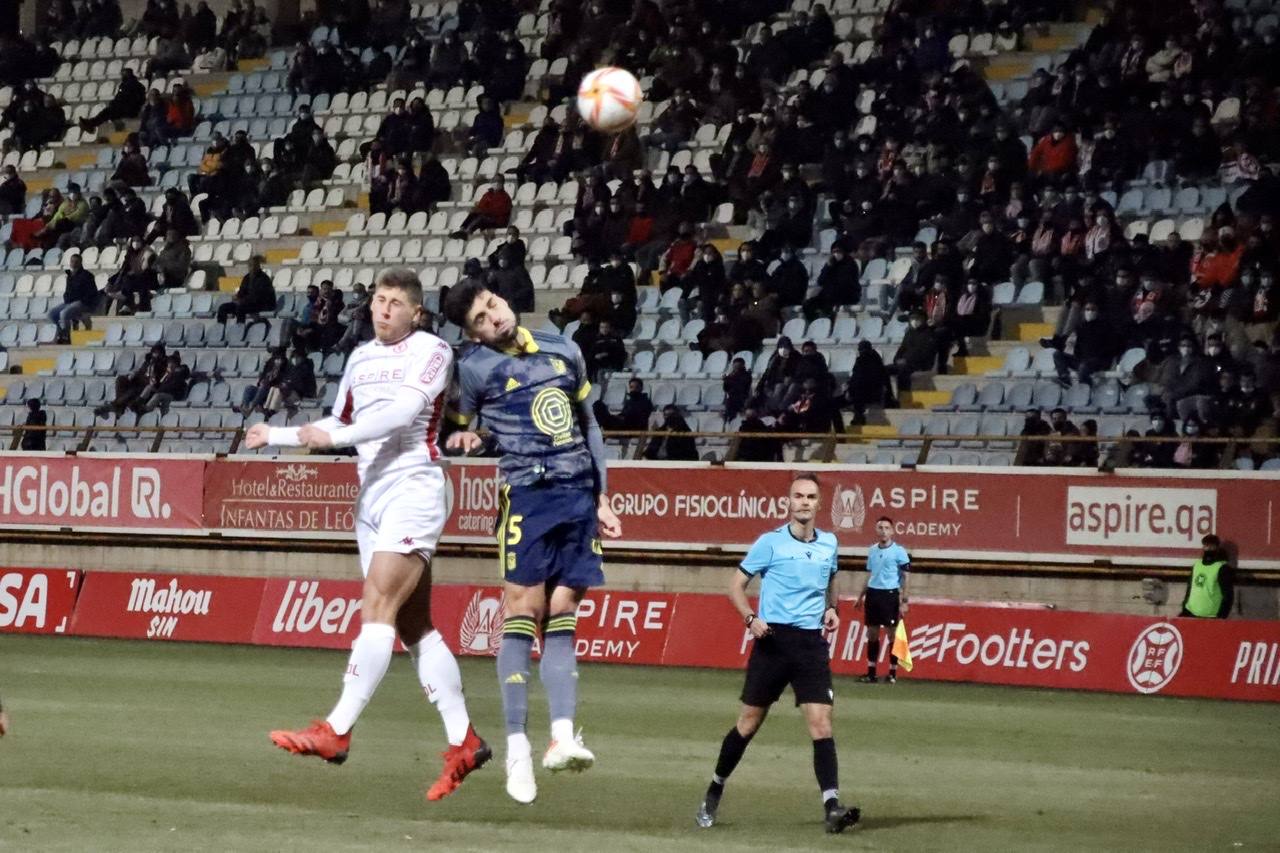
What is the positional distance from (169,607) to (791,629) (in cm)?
1778

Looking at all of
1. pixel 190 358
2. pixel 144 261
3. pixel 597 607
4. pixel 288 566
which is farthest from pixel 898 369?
pixel 144 261

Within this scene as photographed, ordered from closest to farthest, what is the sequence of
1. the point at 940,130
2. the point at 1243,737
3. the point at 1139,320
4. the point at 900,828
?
the point at 900,828 < the point at 1243,737 < the point at 1139,320 < the point at 940,130

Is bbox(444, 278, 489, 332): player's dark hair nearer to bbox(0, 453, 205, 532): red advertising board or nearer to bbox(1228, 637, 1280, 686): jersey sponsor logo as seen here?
bbox(1228, 637, 1280, 686): jersey sponsor logo

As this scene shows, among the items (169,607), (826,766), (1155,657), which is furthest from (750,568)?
(169,607)

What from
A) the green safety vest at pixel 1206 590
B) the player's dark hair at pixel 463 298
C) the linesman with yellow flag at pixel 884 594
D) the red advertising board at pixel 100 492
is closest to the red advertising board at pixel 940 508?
the green safety vest at pixel 1206 590

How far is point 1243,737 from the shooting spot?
16797mm

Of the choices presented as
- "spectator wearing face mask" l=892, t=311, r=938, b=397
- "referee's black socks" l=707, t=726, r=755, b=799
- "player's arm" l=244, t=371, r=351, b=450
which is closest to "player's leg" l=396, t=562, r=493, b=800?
"player's arm" l=244, t=371, r=351, b=450

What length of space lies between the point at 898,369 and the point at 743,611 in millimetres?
15331

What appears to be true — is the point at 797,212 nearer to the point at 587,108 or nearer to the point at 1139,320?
the point at 1139,320

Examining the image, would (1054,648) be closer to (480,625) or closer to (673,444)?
(673,444)

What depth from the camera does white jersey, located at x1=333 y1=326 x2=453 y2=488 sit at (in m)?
9.28

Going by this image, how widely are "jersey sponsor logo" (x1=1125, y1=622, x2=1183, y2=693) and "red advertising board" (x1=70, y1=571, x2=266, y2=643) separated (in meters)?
11.3

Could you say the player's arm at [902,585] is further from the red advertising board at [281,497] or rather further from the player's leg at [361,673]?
the player's leg at [361,673]

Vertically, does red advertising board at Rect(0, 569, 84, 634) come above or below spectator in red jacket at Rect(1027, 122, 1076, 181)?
below
